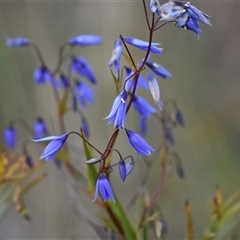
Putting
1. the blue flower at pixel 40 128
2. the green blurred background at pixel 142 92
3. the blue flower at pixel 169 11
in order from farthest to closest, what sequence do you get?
the green blurred background at pixel 142 92 < the blue flower at pixel 40 128 < the blue flower at pixel 169 11

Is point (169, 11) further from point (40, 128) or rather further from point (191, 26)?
point (40, 128)

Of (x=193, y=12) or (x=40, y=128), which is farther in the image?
(x=40, y=128)

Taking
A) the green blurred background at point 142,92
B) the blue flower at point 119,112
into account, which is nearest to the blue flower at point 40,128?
the blue flower at point 119,112

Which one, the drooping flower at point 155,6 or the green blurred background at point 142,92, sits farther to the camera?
the green blurred background at point 142,92

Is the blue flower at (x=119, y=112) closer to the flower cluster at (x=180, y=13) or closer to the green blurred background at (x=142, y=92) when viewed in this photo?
the flower cluster at (x=180, y=13)

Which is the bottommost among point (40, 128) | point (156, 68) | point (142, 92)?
point (142, 92)

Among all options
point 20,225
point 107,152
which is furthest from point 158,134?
point 107,152

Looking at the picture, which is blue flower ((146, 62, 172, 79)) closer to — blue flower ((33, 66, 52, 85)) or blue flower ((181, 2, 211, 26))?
blue flower ((181, 2, 211, 26))

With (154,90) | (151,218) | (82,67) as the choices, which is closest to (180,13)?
(154,90)

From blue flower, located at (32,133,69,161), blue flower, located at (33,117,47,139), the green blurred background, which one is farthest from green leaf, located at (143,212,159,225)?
the green blurred background
